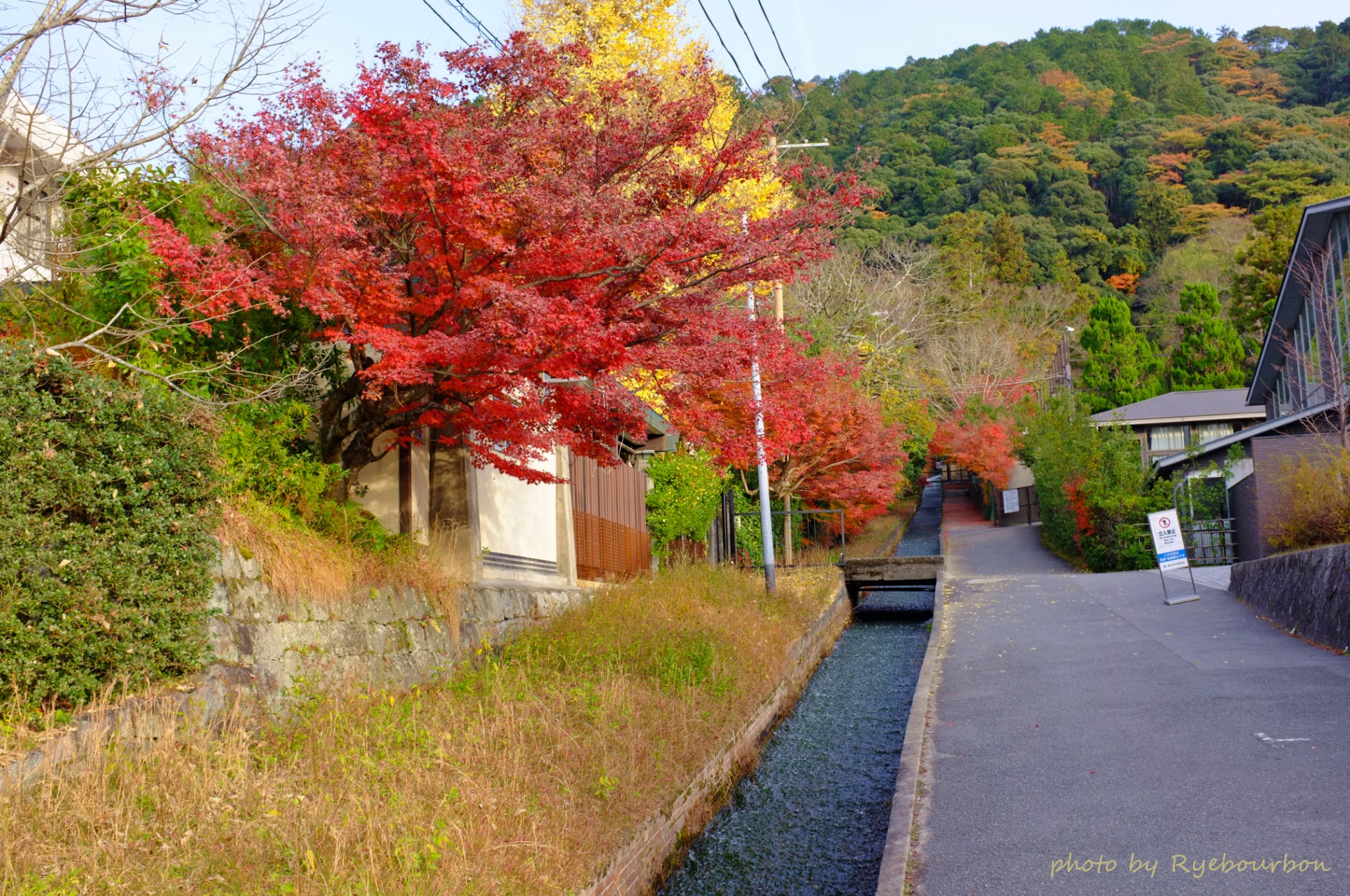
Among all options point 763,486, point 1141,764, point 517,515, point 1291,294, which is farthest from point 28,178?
point 1291,294

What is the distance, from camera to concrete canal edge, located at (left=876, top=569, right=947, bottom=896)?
5312mm

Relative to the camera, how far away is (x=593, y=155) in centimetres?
839

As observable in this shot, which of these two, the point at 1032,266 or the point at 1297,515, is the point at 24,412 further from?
the point at 1032,266

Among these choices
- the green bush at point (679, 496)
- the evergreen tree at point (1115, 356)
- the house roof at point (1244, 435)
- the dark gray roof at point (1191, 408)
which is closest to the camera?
the green bush at point (679, 496)

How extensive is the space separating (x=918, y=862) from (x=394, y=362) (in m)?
4.82

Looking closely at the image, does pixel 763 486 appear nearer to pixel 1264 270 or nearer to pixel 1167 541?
pixel 1167 541

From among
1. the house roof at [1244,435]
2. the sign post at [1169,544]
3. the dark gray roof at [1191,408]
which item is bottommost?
the sign post at [1169,544]

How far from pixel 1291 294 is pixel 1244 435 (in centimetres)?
628

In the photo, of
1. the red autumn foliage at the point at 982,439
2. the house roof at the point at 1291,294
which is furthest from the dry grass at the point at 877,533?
the house roof at the point at 1291,294

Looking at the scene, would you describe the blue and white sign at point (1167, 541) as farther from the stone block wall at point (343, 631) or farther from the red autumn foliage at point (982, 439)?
the red autumn foliage at point (982, 439)

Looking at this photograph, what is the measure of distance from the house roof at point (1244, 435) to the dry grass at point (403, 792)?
18.9m

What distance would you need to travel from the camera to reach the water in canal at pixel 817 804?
716 centimetres

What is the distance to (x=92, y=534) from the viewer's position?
17.9ft

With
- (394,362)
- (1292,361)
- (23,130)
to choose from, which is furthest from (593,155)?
(1292,361)
